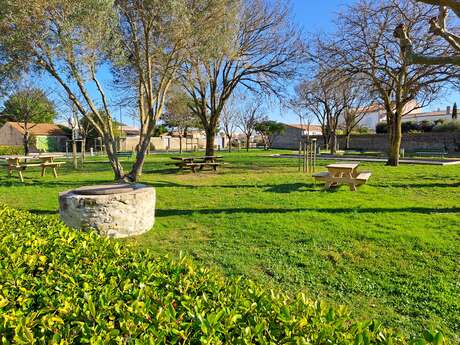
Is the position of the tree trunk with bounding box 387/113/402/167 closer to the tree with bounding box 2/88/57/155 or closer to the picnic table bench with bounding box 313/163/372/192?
the picnic table bench with bounding box 313/163/372/192

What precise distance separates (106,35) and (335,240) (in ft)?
29.3

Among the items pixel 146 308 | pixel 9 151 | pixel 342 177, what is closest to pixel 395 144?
pixel 342 177

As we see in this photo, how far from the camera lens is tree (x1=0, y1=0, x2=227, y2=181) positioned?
30.9 feet

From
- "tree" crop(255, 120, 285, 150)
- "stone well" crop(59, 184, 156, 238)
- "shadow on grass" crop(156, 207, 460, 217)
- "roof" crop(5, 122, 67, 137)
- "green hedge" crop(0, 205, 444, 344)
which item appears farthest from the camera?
"tree" crop(255, 120, 285, 150)

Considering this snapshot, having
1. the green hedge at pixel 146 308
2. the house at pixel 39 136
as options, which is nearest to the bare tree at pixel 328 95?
the green hedge at pixel 146 308

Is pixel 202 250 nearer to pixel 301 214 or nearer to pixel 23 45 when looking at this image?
pixel 301 214

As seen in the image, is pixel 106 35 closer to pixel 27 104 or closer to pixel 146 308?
pixel 146 308

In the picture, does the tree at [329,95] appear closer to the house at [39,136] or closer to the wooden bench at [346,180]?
the wooden bench at [346,180]

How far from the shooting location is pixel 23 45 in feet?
31.6

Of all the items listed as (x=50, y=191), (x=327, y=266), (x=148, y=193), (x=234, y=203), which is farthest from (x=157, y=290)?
(x=50, y=191)

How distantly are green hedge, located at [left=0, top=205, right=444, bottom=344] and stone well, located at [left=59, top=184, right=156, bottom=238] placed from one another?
3.53 meters

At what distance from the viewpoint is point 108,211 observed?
6113mm

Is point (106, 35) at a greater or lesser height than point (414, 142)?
greater

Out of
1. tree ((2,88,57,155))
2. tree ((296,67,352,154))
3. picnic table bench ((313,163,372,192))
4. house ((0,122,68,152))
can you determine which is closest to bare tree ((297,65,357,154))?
tree ((296,67,352,154))
